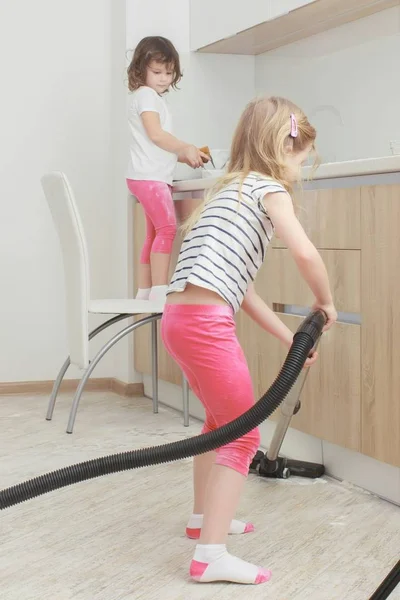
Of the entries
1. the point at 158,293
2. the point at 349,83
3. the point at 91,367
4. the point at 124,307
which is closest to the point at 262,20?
the point at 349,83

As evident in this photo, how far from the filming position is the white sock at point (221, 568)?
184 cm

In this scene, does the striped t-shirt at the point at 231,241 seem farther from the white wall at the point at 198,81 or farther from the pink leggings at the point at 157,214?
the white wall at the point at 198,81

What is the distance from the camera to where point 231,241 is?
1.91 metres

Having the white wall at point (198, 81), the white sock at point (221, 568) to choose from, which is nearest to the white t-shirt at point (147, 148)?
the white wall at point (198, 81)

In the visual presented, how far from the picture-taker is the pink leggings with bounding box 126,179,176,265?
3.44 m

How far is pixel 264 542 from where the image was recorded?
2.08 metres

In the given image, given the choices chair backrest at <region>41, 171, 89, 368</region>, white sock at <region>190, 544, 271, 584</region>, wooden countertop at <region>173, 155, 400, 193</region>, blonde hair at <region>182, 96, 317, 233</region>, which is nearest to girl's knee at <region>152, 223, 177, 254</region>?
chair backrest at <region>41, 171, 89, 368</region>

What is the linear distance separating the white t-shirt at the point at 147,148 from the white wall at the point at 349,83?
24.0 inches

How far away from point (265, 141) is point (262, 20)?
1.63 m

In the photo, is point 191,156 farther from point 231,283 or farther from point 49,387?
point 231,283

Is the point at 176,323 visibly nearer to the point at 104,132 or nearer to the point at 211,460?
the point at 211,460

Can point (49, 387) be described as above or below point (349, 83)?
below

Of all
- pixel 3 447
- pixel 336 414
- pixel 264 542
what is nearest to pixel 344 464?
pixel 336 414

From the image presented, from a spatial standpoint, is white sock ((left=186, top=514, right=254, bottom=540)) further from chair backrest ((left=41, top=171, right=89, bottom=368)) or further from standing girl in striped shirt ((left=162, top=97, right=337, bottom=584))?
chair backrest ((left=41, top=171, right=89, bottom=368))
